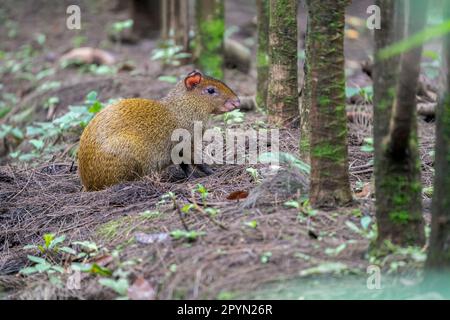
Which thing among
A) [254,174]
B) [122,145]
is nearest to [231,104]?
[122,145]

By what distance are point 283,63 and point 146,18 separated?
26.4 ft

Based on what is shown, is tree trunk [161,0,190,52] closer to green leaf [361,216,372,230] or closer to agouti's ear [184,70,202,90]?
agouti's ear [184,70,202,90]

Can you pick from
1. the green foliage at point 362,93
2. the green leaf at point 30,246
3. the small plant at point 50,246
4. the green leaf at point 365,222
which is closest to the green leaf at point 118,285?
the small plant at point 50,246

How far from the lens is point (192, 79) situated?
23.8ft

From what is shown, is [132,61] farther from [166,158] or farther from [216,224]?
[216,224]

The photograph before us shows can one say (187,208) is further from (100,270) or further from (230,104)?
(230,104)

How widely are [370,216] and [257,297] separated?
1.06m

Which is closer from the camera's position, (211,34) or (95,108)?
(95,108)

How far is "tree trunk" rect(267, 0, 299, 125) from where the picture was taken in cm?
705

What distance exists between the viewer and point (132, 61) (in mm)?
12984

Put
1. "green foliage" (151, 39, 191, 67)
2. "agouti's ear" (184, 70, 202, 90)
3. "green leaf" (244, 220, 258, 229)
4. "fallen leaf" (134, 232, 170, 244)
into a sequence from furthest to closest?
1. "green foliage" (151, 39, 191, 67)
2. "agouti's ear" (184, 70, 202, 90)
3. "fallen leaf" (134, 232, 170, 244)
4. "green leaf" (244, 220, 258, 229)

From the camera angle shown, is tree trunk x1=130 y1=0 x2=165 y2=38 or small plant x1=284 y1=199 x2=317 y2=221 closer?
small plant x1=284 y1=199 x2=317 y2=221

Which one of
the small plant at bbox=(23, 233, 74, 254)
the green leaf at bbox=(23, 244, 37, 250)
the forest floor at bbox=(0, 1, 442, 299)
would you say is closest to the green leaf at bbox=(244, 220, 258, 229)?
the forest floor at bbox=(0, 1, 442, 299)

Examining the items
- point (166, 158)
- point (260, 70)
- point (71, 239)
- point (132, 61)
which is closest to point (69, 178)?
point (166, 158)
